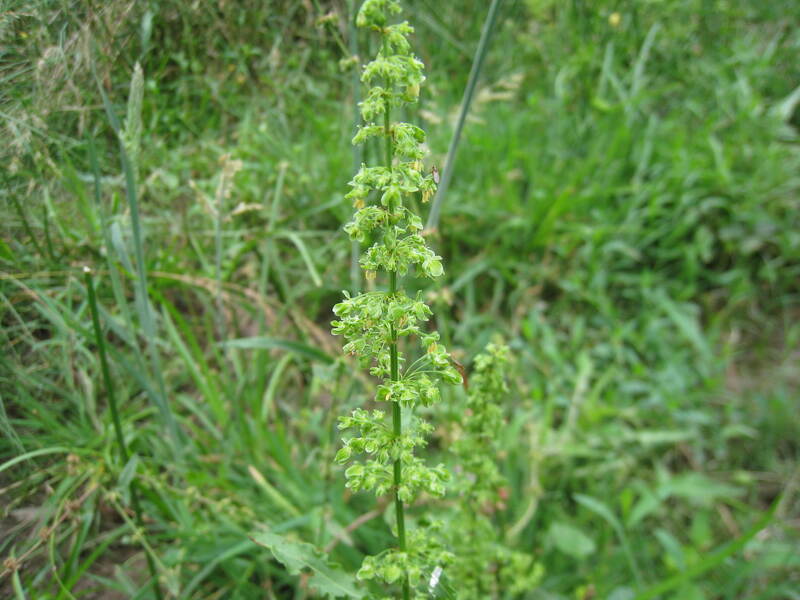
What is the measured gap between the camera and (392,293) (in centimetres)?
110

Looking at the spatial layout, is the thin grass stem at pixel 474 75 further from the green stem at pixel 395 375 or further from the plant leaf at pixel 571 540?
the plant leaf at pixel 571 540

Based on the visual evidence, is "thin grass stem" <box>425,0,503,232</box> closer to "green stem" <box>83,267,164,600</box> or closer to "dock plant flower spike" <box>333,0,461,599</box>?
"dock plant flower spike" <box>333,0,461,599</box>

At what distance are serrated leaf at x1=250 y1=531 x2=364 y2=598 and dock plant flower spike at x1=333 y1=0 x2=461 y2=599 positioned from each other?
121mm

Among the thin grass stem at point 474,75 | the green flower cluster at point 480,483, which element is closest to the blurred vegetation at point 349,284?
the green flower cluster at point 480,483

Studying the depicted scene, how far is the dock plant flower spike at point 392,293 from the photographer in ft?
3.36

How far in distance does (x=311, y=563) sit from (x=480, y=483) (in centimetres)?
54

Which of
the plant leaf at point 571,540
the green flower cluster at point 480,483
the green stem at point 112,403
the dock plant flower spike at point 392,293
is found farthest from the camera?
the plant leaf at point 571,540

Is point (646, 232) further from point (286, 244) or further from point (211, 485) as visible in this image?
point (211, 485)

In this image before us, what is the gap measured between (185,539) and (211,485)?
0.19 meters

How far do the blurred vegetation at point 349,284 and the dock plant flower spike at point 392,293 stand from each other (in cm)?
72

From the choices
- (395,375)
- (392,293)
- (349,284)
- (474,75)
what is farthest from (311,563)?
(349,284)

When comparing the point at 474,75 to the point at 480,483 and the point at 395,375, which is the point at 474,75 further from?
the point at 480,483

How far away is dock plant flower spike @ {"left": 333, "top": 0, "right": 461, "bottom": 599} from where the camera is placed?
3.36 ft

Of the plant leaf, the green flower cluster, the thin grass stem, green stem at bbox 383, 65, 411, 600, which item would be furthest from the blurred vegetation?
green stem at bbox 383, 65, 411, 600
